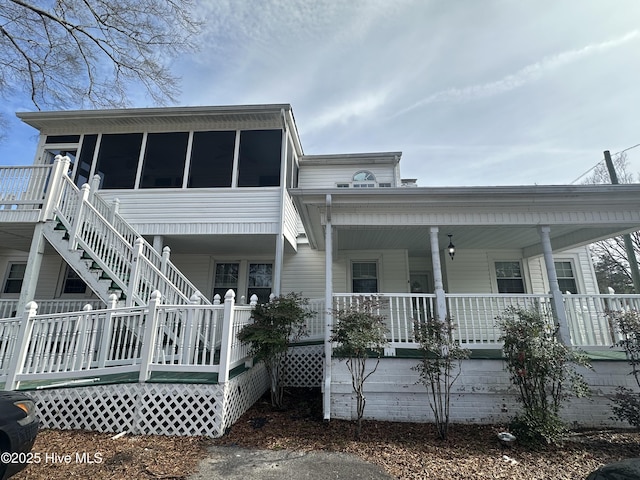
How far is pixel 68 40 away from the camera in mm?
7590

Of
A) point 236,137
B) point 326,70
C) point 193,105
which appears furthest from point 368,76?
point 193,105

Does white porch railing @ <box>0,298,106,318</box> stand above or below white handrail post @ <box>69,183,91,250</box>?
below

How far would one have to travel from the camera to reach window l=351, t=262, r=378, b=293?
9.28 meters

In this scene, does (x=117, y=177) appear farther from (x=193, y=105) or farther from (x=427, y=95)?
(x=427, y=95)

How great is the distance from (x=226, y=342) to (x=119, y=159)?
7847 mm

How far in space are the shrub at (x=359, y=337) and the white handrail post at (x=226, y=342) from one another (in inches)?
66.8

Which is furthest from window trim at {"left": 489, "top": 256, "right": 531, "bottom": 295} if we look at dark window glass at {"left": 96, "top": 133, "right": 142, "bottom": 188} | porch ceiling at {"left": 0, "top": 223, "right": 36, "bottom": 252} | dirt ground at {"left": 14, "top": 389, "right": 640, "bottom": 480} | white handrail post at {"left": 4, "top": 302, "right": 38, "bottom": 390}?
porch ceiling at {"left": 0, "top": 223, "right": 36, "bottom": 252}

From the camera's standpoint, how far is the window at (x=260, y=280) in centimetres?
946

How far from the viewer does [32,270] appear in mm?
6406

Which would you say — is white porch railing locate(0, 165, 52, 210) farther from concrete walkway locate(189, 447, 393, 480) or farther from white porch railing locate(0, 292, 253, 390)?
concrete walkway locate(189, 447, 393, 480)

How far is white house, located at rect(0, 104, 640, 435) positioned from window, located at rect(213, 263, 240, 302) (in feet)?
0.26

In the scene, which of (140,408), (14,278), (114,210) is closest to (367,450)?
(140,408)

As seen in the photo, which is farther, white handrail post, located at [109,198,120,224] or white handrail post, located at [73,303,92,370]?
white handrail post, located at [109,198,120,224]

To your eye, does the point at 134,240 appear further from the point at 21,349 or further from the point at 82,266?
the point at 21,349
